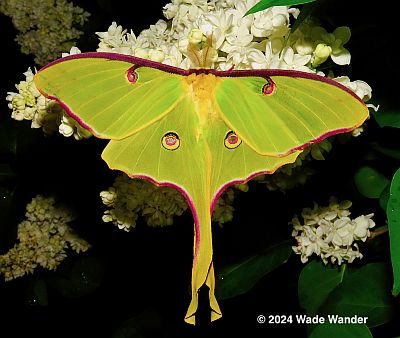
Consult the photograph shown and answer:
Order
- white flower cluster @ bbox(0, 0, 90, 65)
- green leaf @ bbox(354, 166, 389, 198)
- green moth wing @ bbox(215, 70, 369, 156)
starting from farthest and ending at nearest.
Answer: white flower cluster @ bbox(0, 0, 90, 65), green leaf @ bbox(354, 166, 389, 198), green moth wing @ bbox(215, 70, 369, 156)

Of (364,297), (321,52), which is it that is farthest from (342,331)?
(321,52)

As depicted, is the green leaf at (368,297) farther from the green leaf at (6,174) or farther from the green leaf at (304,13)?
the green leaf at (6,174)

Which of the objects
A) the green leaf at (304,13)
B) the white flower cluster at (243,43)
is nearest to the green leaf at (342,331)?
the white flower cluster at (243,43)

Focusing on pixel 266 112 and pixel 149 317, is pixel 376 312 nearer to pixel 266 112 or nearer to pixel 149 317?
pixel 266 112

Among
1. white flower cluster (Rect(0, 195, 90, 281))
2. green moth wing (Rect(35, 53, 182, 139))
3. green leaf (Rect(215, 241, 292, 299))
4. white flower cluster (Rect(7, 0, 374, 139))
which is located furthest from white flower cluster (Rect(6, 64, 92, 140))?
white flower cluster (Rect(0, 195, 90, 281))

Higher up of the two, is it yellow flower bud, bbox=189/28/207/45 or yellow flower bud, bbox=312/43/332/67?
yellow flower bud, bbox=189/28/207/45

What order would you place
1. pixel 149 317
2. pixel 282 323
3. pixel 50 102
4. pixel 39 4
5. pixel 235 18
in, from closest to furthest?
pixel 235 18 < pixel 50 102 < pixel 282 323 < pixel 149 317 < pixel 39 4

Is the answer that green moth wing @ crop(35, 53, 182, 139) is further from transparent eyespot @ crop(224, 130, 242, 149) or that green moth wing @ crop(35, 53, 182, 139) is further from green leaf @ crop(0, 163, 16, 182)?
green leaf @ crop(0, 163, 16, 182)

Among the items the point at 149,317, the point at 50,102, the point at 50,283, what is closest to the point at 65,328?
the point at 50,283
